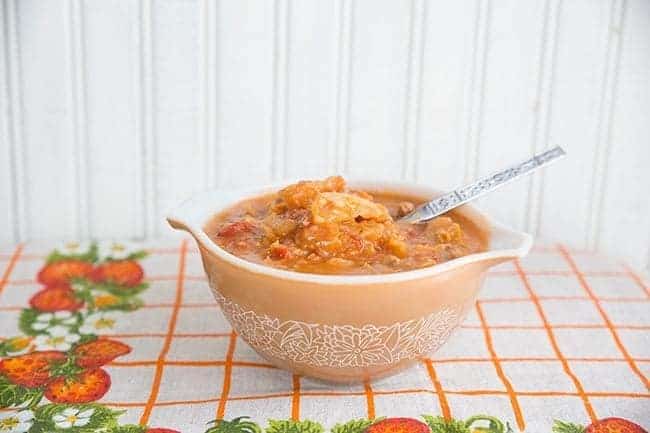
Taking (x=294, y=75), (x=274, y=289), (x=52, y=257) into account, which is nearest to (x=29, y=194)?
(x=52, y=257)

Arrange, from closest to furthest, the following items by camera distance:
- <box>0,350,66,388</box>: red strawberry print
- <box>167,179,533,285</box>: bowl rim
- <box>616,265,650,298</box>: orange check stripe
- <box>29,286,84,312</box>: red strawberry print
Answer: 1. <box>167,179,533,285</box>: bowl rim
2. <box>0,350,66,388</box>: red strawberry print
3. <box>29,286,84,312</box>: red strawberry print
4. <box>616,265,650,298</box>: orange check stripe

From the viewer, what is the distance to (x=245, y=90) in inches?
67.7

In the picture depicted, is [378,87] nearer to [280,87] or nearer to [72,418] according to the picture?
[280,87]

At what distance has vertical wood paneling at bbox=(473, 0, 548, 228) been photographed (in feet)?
5.54

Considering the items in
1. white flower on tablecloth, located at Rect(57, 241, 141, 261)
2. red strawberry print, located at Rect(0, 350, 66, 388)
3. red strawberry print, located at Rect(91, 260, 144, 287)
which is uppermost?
white flower on tablecloth, located at Rect(57, 241, 141, 261)

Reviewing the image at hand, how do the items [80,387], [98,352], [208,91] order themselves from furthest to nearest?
[208,91], [98,352], [80,387]

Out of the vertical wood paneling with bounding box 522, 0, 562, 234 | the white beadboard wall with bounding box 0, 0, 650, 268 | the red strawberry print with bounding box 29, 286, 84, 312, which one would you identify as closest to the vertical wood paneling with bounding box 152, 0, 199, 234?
the white beadboard wall with bounding box 0, 0, 650, 268

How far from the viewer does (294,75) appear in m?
Result: 1.71

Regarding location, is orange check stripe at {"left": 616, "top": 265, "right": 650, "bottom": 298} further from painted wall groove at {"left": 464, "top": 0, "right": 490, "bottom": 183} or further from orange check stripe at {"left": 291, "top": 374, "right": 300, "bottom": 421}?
orange check stripe at {"left": 291, "top": 374, "right": 300, "bottom": 421}

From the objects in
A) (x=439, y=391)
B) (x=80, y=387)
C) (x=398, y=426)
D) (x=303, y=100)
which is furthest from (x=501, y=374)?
(x=303, y=100)

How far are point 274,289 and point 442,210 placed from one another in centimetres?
32

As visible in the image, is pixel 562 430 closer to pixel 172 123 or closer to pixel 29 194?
pixel 172 123

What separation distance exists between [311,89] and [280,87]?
6cm

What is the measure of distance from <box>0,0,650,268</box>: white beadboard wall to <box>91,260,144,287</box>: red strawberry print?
17 cm
